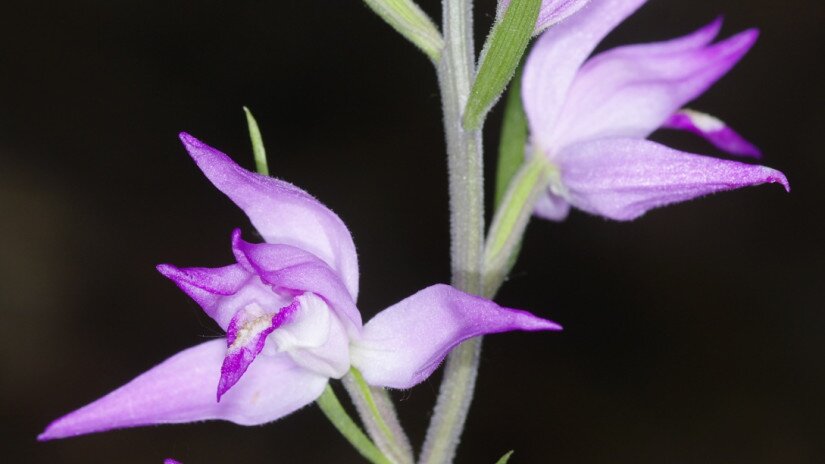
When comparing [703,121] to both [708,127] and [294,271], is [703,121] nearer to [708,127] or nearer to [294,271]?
[708,127]

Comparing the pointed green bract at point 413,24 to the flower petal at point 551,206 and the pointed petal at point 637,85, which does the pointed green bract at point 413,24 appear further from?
the flower petal at point 551,206

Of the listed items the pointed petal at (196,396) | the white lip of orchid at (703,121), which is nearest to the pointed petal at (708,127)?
the white lip of orchid at (703,121)

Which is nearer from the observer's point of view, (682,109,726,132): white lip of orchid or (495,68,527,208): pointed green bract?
(495,68,527,208): pointed green bract

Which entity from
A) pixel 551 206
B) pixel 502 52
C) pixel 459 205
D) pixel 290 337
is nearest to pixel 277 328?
pixel 290 337

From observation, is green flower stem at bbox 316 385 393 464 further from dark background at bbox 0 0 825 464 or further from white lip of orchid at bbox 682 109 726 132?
dark background at bbox 0 0 825 464

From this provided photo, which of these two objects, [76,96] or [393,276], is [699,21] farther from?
[76,96]

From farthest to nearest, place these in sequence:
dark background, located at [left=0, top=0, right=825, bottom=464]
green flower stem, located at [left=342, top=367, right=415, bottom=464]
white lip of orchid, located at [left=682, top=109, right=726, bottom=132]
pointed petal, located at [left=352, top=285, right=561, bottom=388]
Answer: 1. dark background, located at [left=0, top=0, right=825, bottom=464]
2. white lip of orchid, located at [left=682, top=109, right=726, bottom=132]
3. green flower stem, located at [left=342, top=367, right=415, bottom=464]
4. pointed petal, located at [left=352, top=285, right=561, bottom=388]

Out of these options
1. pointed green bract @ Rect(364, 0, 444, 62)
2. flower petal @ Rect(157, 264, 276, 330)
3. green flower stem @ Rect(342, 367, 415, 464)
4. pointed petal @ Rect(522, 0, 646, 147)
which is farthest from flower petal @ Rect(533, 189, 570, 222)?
flower petal @ Rect(157, 264, 276, 330)
